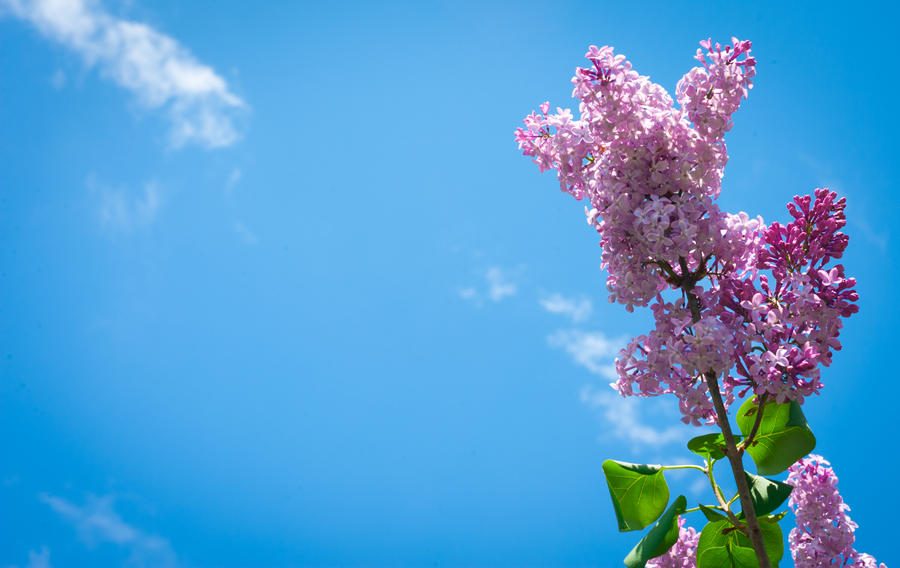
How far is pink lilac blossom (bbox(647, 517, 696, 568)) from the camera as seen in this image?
10.1 ft

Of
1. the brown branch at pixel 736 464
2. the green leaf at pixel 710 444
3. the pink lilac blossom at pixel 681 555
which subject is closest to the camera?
the brown branch at pixel 736 464

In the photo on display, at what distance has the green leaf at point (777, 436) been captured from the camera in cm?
248

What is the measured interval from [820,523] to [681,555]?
2.41 feet

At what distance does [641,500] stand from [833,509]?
4.17ft

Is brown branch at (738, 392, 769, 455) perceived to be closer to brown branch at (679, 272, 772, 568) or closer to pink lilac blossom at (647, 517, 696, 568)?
brown branch at (679, 272, 772, 568)

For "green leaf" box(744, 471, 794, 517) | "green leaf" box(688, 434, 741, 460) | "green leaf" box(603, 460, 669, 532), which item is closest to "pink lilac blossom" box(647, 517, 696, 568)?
"green leaf" box(603, 460, 669, 532)

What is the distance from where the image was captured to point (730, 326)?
2.39 metres

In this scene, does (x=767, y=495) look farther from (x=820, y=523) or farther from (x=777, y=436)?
(x=820, y=523)

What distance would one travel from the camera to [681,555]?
122 inches

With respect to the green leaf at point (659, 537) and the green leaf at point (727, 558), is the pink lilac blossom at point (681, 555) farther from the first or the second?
the green leaf at point (659, 537)

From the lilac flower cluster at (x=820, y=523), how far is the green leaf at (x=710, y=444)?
101 centimetres

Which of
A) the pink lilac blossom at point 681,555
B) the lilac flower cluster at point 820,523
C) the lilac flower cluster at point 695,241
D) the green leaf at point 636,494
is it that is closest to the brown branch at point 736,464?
the lilac flower cluster at point 695,241

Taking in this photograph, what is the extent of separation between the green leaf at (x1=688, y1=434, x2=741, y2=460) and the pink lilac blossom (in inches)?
31.6

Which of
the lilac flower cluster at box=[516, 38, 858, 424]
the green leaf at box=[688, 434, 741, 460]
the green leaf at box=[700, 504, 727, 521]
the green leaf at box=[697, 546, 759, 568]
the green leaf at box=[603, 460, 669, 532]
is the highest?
the lilac flower cluster at box=[516, 38, 858, 424]
